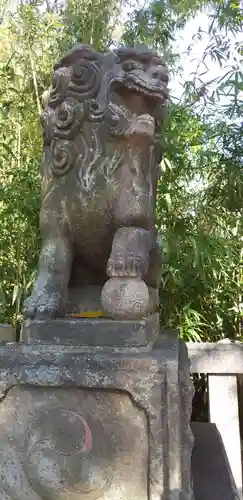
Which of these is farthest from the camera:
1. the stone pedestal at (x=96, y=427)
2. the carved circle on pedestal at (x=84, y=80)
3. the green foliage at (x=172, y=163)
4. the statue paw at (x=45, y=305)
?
the green foliage at (x=172, y=163)

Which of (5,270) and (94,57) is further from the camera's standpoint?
(5,270)

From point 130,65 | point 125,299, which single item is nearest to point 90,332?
point 125,299

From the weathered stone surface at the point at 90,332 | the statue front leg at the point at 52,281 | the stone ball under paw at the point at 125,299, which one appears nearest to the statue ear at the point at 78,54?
the statue front leg at the point at 52,281

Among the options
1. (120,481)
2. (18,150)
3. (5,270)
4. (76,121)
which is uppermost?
(18,150)

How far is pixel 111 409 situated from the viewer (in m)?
1.42

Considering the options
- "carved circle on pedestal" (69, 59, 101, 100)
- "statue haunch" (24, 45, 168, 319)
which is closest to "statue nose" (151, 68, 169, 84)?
"statue haunch" (24, 45, 168, 319)

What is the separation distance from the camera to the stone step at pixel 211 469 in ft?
5.50

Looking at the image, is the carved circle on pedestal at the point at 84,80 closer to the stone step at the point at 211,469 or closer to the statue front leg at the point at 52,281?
the statue front leg at the point at 52,281

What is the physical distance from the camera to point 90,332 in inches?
57.7

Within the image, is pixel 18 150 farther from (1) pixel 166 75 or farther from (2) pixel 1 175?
(1) pixel 166 75

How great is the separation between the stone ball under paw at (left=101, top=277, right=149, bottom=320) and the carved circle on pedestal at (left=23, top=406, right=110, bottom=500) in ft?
1.02

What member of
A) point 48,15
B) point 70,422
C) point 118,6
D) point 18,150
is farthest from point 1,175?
point 70,422

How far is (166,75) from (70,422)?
1.14 metres

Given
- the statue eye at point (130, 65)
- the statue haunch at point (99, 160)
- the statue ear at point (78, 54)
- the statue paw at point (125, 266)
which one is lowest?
the statue paw at point (125, 266)
